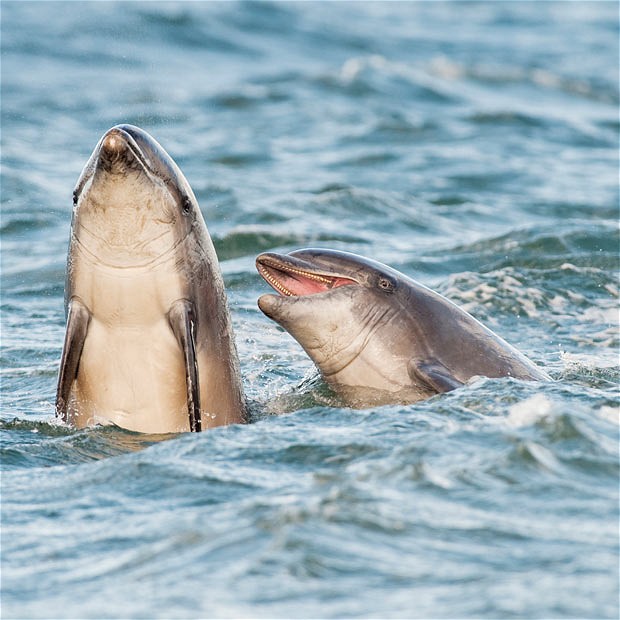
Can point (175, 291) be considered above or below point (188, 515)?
above

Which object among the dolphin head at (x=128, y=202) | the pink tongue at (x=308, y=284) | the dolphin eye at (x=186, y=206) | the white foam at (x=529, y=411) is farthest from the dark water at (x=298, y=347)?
the dolphin eye at (x=186, y=206)

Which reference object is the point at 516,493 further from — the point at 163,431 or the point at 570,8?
the point at 570,8

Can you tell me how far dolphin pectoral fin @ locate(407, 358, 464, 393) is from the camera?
822 cm

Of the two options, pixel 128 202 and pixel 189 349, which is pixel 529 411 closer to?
pixel 189 349

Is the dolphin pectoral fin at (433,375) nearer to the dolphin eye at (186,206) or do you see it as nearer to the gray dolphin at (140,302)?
the gray dolphin at (140,302)

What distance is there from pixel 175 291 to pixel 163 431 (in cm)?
94

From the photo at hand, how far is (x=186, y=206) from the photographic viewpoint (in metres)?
7.90

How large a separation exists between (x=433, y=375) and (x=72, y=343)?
237cm

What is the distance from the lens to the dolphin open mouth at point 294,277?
856 centimetres

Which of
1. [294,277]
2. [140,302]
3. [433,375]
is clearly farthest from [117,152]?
[433,375]

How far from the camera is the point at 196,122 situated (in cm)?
2442

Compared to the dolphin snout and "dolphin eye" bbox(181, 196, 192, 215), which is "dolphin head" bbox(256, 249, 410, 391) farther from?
the dolphin snout

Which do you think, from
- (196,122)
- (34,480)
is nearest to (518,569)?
(34,480)

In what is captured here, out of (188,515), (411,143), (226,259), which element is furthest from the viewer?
(411,143)
